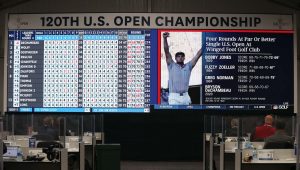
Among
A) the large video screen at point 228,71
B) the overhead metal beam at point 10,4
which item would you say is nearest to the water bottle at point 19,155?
the large video screen at point 228,71

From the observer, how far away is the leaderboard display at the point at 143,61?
1101 centimetres

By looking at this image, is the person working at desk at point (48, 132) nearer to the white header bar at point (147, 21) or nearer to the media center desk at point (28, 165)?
the media center desk at point (28, 165)

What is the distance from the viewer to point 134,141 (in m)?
13.4

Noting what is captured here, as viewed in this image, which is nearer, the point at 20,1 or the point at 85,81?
the point at 85,81

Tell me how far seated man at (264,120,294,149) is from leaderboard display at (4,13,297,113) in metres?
2.65

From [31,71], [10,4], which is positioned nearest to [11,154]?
[31,71]

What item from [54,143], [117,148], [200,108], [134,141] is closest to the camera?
[54,143]

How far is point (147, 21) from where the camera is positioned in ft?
36.0

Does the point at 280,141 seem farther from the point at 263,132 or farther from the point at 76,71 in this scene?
the point at 76,71

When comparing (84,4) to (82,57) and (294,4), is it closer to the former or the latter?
(82,57)

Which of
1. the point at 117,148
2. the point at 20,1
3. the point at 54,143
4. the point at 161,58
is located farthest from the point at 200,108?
the point at 20,1

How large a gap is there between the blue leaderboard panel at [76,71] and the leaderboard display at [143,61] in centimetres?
2

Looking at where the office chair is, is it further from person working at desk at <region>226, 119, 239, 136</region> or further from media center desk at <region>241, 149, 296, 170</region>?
media center desk at <region>241, 149, 296, 170</region>

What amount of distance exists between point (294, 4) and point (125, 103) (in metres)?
5.33
